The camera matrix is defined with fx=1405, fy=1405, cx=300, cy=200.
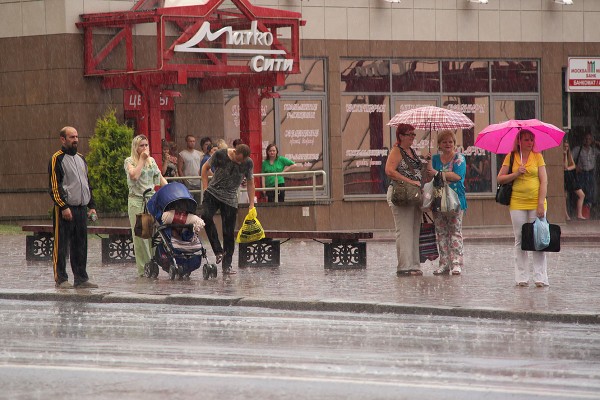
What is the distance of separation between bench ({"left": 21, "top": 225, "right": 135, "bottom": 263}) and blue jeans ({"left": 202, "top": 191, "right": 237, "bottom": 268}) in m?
2.20

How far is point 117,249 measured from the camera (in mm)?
19734

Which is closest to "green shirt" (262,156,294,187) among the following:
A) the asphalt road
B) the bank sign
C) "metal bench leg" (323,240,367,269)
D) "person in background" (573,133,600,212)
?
the bank sign

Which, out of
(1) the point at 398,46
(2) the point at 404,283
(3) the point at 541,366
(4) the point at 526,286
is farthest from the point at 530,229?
(1) the point at 398,46

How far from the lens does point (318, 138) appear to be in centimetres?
2917

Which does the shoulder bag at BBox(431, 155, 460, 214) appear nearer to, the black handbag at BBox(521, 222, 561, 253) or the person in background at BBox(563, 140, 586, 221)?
the black handbag at BBox(521, 222, 561, 253)

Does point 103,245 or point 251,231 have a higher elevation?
point 251,231

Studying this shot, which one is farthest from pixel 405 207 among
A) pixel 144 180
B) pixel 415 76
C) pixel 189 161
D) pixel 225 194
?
pixel 415 76

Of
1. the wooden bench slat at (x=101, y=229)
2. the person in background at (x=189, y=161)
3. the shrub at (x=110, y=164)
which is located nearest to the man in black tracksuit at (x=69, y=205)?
the wooden bench slat at (x=101, y=229)

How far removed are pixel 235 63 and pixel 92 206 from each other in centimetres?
1306

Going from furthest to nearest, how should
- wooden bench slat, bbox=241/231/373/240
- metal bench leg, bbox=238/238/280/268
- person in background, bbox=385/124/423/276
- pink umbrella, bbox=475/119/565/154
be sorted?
metal bench leg, bbox=238/238/280/268
wooden bench slat, bbox=241/231/373/240
person in background, bbox=385/124/423/276
pink umbrella, bbox=475/119/565/154

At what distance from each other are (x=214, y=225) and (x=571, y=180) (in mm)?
15510

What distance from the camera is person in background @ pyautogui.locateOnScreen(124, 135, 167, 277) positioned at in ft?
55.6

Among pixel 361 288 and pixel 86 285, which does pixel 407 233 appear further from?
pixel 86 285

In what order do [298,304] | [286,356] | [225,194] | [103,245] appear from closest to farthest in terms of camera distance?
[286,356]
[298,304]
[225,194]
[103,245]
